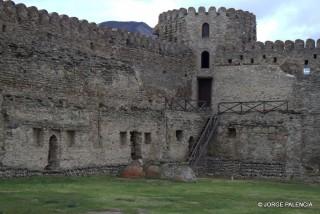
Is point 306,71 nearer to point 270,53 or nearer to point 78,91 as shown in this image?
point 270,53

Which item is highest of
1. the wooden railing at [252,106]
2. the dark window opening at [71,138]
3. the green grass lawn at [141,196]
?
the wooden railing at [252,106]

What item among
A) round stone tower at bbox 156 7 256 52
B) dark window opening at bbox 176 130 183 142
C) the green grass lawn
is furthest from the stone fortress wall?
round stone tower at bbox 156 7 256 52

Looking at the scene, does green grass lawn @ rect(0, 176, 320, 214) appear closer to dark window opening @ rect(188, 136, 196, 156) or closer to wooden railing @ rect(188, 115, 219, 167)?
wooden railing @ rect(188, 115, 219, 167)

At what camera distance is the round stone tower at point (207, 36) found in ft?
123

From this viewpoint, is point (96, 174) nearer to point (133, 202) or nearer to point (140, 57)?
point (140, 57)

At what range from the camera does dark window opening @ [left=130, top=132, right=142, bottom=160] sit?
100 ft

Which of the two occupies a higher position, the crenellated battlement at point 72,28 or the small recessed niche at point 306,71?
the crenellated battlement at point 72,28

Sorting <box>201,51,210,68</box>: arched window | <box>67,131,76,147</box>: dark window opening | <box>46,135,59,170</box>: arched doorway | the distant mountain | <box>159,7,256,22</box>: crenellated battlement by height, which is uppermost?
the distant mountain

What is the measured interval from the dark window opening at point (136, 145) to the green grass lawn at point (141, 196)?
463cm

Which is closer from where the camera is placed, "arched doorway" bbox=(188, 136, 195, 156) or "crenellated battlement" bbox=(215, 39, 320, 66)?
"arched doorway" bbox=(188, 136, 195, 156)

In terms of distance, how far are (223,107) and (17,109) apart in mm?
15773

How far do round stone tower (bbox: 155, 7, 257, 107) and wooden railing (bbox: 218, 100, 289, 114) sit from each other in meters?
0.97

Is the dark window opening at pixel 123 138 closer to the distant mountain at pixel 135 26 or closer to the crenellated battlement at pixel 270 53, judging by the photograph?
the crenellated battlement at pixel 270 53

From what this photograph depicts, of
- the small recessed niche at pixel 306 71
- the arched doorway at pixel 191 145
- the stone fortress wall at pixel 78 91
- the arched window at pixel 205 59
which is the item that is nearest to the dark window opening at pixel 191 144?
the arched doorway at pixel 191 145
